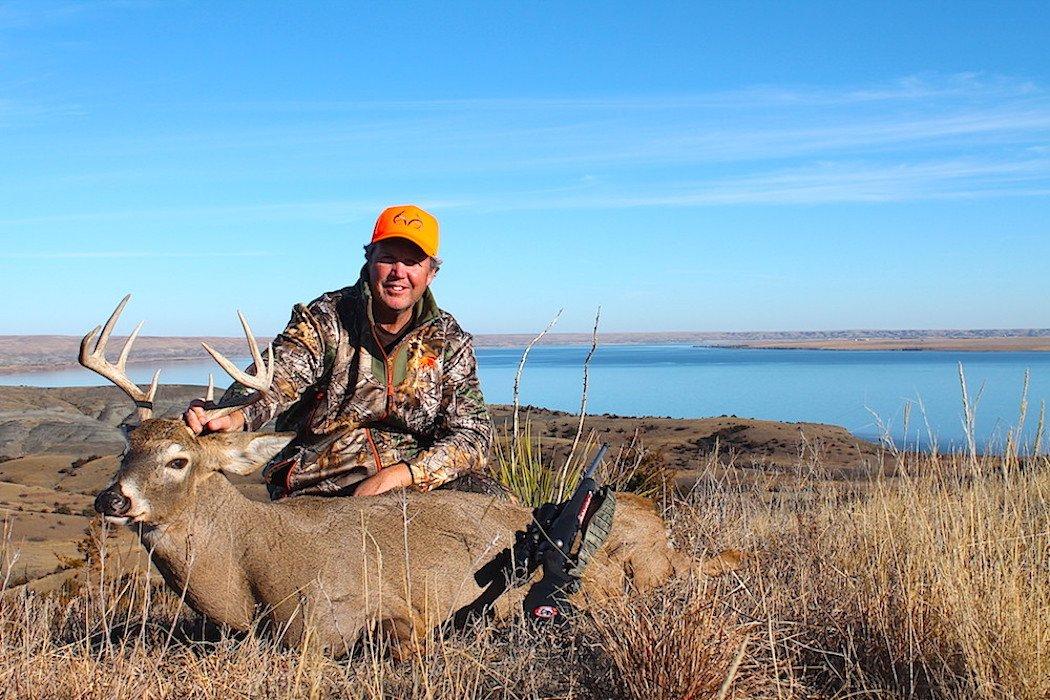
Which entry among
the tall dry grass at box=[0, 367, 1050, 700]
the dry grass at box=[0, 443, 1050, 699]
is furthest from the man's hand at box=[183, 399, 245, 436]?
the dry grass at box=[0, 443, 1050, 699]

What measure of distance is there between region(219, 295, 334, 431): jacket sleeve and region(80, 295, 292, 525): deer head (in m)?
0.31

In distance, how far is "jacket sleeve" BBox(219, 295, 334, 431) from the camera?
512 centimetres

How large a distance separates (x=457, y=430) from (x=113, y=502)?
1.99 meters

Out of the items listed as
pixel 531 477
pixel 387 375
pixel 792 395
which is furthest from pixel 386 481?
pixel 792 395

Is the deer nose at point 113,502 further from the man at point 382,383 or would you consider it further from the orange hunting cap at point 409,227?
the orange hunting cap at point 409,227

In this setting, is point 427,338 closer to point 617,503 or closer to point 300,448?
point 300,448

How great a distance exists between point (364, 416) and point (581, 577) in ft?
5.06

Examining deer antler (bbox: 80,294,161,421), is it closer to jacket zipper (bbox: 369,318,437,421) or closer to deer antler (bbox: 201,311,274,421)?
deer antler (bbox: 201,311,274,421)

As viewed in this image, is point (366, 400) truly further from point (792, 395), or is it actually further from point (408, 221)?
point (792, 395)

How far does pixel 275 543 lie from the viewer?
182 inches

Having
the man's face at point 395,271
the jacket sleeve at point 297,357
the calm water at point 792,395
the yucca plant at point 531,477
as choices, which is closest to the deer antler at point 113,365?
the jacket sleeve at point 297,357

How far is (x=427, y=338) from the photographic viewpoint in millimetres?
5793

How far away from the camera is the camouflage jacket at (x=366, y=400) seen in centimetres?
547

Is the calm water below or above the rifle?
below
